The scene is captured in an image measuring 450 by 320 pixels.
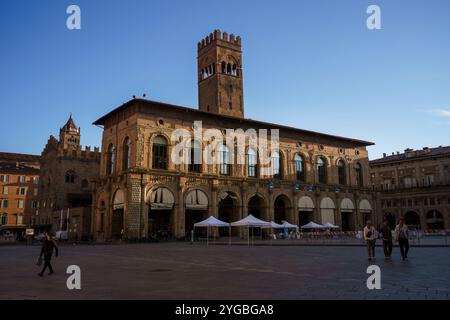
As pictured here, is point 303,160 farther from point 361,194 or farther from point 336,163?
point 361,194

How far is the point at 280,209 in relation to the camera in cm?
5238

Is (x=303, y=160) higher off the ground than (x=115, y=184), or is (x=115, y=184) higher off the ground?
(x=303, y=160)

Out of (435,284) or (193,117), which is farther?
(193,117)

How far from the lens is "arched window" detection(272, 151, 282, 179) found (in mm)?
50562

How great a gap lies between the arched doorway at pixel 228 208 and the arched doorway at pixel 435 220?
4076cm

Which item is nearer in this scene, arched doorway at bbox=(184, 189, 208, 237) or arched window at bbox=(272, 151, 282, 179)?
arched doorway at bbox=(184, 189, 208, 237)

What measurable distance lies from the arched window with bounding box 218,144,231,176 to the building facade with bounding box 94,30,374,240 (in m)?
0.11

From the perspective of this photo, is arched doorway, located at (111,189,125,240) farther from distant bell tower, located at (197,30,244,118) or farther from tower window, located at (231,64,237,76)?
tower window, located at (231,64,237,76)

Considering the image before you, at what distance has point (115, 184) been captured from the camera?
42219 mm

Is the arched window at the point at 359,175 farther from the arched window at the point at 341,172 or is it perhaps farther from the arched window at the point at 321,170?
the arched window at the point at 321,170

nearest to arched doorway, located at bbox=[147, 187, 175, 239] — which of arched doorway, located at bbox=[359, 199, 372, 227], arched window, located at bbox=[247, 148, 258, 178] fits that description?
arched window, located at bbox=[247, 148, 258, 178]

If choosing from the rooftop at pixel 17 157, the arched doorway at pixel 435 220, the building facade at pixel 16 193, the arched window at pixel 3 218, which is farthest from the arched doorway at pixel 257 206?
the rooftop at pixel 17 157
